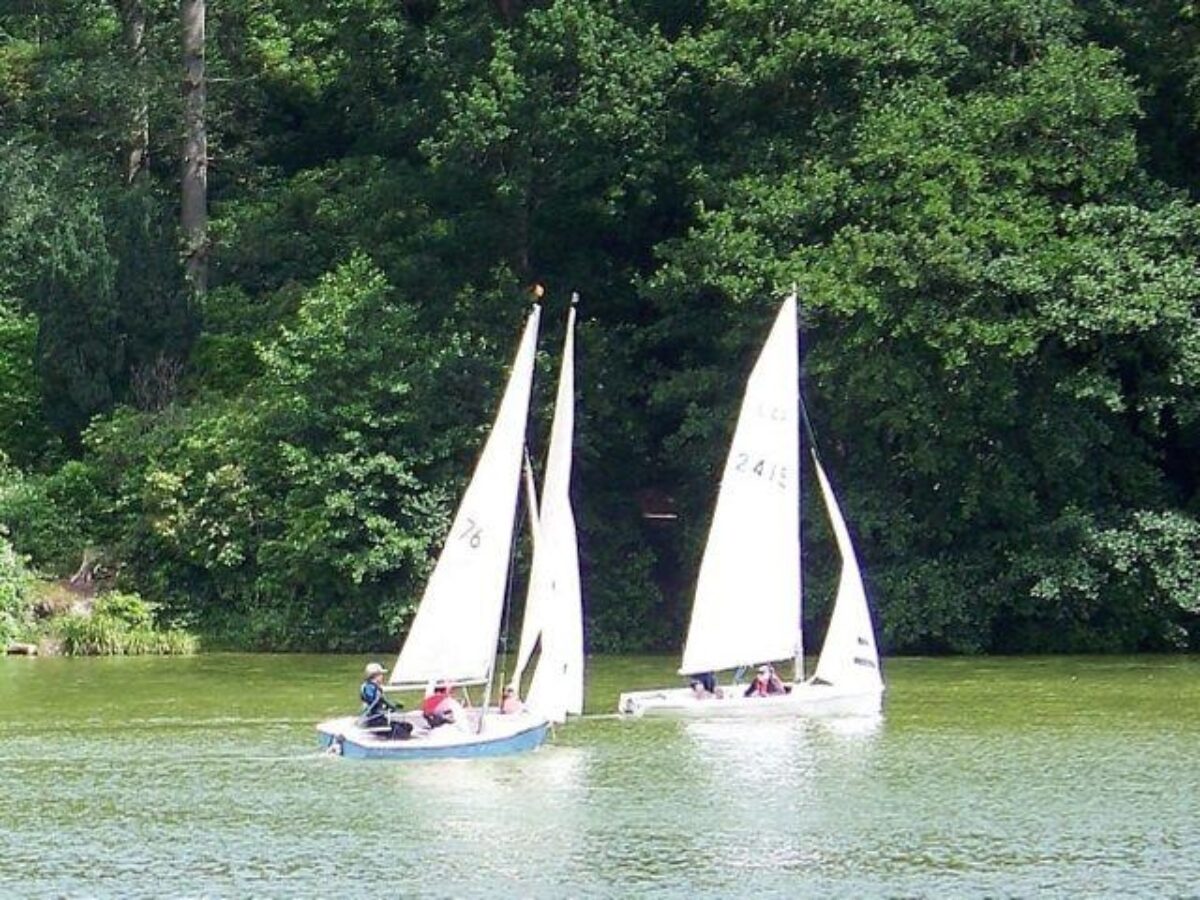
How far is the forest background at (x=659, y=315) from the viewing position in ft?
157

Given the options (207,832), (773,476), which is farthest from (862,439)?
(207,832)

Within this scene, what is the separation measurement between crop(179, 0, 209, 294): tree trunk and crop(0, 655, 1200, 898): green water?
20.2m

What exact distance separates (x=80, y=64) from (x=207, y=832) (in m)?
36.0

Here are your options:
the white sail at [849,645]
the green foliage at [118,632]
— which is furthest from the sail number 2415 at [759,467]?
the green foliage at [118,632]

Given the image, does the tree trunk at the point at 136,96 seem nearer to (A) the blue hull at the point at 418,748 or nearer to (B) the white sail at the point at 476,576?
(B) the white sail at the point at 476,576

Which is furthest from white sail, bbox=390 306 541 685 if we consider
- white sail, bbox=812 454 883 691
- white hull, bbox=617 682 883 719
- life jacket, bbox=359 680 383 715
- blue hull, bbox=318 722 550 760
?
white sail, bbox=812 454 883 691

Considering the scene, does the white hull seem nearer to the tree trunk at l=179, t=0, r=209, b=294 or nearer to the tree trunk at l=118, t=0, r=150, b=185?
the tree trunk at l=179, t=0, r=209, b=294

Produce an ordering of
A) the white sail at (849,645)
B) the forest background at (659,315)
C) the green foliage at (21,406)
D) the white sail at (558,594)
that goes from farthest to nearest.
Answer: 1. the green foliage at (21,406)
2. the forest background at (659,315)
3. the white sail at (849,645)
4. the white sail at (558,594)

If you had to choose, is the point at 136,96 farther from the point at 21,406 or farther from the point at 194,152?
the point at 21,406

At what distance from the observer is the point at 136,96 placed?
58.2 metres

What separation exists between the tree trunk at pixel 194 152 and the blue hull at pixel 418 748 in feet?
90.2

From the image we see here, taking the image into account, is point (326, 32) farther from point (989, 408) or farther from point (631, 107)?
point (989, 408)

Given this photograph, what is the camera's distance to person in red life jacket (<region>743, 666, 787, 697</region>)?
126 feet

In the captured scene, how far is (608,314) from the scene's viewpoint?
5625 centimetres
